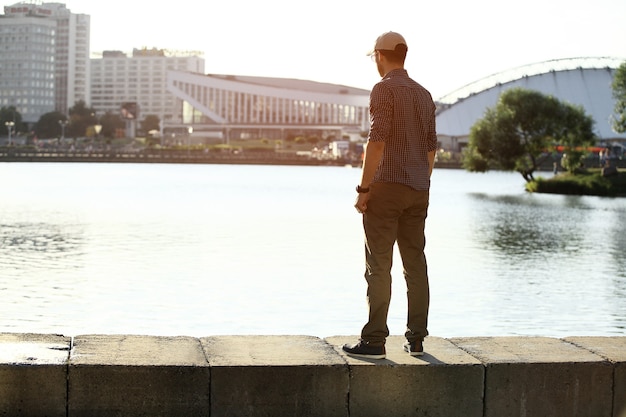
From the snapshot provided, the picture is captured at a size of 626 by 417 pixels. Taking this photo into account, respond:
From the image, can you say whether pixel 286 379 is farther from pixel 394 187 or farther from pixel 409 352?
pixel 394 187

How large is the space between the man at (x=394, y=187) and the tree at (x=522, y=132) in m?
68.0

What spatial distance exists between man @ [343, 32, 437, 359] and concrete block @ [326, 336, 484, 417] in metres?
0.27

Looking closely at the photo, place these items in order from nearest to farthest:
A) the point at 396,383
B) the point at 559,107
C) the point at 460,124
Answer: the point at 396,383 < the point at 559,107 < the point at 460,124

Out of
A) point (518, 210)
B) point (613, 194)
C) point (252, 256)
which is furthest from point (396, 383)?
point (613, 194)

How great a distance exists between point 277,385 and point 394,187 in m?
1.50

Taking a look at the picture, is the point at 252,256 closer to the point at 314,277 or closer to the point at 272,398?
the point at 314,277

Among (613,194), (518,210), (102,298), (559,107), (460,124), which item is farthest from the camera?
(460,124)

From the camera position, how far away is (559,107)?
7894cm

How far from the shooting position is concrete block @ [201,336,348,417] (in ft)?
21.4

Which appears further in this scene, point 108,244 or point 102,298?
point 108,244

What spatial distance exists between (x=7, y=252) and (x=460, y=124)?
159926mm

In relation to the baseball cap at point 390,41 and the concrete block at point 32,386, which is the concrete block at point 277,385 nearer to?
the concrete block at point 32,386

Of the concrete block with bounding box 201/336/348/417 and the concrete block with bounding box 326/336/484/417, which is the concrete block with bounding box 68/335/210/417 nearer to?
the concrete block with bounding box 201/336/348/417

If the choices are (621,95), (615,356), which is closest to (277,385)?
(615,356)
